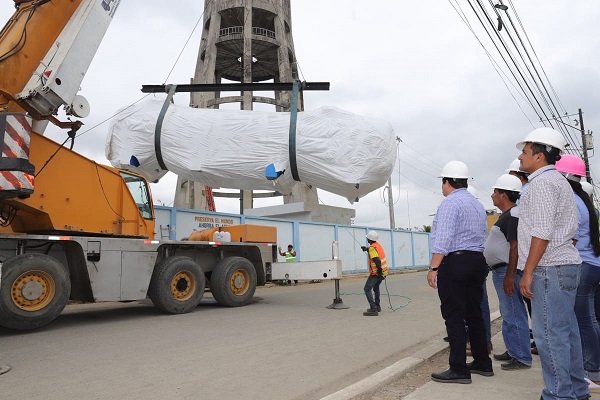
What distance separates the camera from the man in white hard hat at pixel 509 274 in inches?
169

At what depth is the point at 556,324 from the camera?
306cm

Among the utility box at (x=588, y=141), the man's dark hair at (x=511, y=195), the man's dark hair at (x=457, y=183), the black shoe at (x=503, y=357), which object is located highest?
the utility box at (x=588, y=141)

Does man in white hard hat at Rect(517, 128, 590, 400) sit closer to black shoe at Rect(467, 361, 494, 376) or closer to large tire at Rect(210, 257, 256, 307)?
black shoe at Rect(467, 361, 494, 376)

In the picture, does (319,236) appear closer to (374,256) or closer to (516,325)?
(374,256)

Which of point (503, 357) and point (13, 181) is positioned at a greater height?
point (13, 181)

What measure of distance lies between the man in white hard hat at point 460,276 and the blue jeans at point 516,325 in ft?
1.53

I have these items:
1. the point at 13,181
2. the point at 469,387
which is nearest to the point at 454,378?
the point at 469,387

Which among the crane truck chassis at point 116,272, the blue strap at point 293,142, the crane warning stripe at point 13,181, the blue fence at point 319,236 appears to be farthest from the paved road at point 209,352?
the blue fence at point 319,236

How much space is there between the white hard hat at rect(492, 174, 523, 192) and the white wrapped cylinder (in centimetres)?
265

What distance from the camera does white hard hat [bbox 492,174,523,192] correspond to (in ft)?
15.5

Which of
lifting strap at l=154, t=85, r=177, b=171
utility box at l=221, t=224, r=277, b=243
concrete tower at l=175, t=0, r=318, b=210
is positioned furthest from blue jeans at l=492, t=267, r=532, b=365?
concrete tower at l=175, t=0, r=318, b=210

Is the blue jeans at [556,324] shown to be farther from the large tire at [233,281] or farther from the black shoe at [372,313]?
the large tire at [233,281]

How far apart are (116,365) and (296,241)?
50.1 feet

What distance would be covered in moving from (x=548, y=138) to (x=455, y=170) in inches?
48.2
